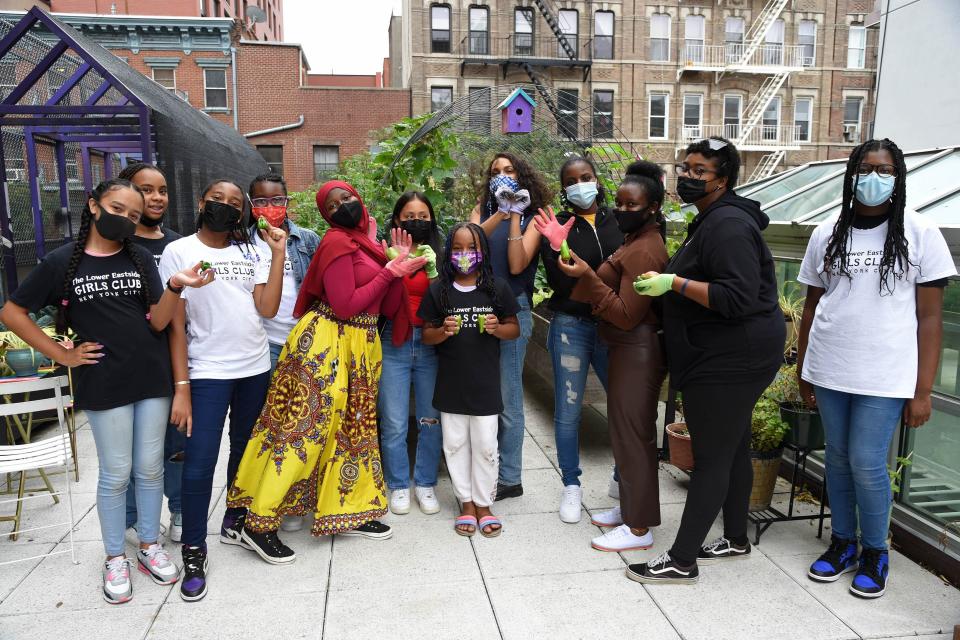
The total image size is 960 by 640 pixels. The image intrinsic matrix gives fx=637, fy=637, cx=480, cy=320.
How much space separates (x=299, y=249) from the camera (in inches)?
146

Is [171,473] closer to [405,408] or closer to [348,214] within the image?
[405,408]

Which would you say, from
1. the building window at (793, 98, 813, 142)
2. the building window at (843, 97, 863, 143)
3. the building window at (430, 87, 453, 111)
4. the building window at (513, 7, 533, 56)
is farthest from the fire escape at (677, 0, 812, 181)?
the building window at (430, 87, 453, 111)

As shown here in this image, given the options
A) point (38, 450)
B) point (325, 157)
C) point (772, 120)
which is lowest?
point (38, 450)

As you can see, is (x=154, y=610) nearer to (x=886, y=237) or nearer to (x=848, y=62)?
(x=886, y=237)

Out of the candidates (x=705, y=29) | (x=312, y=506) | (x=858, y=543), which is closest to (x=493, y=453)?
(x=312, y=506)

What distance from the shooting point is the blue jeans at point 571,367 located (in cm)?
349

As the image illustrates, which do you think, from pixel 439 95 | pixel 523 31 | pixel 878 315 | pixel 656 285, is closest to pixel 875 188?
pixel 878 315

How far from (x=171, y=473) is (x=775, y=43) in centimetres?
2714

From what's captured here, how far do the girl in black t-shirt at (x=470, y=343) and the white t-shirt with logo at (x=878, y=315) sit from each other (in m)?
1.53

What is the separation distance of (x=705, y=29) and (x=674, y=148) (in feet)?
15.2

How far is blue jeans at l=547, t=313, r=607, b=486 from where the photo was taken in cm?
349

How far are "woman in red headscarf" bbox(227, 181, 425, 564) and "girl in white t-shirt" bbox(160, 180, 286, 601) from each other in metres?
0.20

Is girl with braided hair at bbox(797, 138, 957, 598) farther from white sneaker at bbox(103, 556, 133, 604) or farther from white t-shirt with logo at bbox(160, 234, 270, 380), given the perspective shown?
white sneaker at bbox(103, 556, 133, 604)

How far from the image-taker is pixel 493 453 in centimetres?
344
